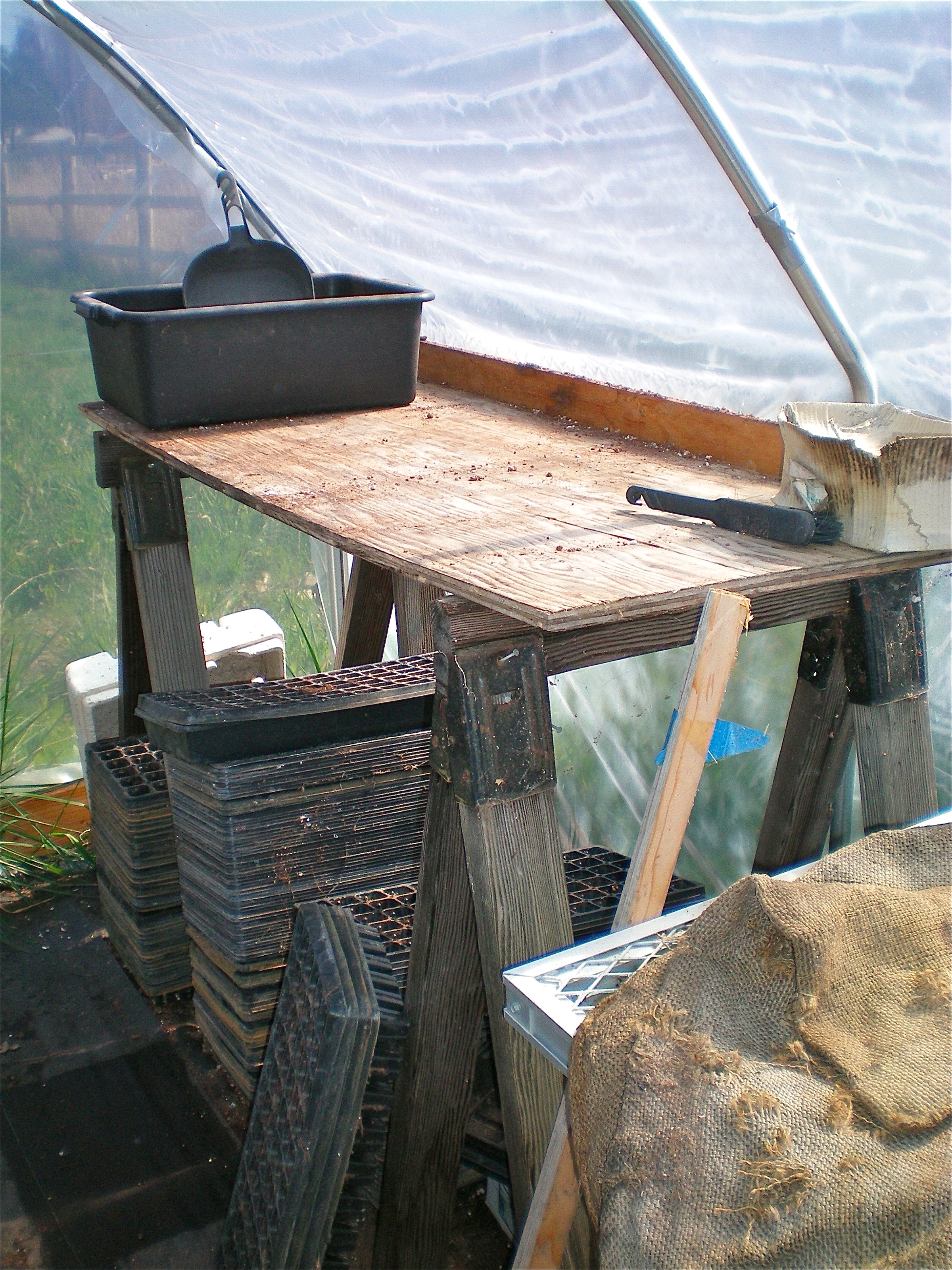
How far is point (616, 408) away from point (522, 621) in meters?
1.01

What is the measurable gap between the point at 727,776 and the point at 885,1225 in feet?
5.47

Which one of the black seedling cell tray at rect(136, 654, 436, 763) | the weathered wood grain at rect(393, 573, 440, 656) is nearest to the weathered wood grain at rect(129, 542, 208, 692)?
the black seedling cell tray at rect(136, 654, 436, 763)

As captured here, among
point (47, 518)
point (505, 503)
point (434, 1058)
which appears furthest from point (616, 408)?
point (47, 518)

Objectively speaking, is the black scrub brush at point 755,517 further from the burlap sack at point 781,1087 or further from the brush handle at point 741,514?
the burlap sack at point 781,1087

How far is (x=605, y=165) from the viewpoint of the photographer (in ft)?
6.66

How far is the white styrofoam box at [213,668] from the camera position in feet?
10.1

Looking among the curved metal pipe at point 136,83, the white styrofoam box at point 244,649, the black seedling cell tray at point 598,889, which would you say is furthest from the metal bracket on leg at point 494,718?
the curved metal pipe at point 136,83

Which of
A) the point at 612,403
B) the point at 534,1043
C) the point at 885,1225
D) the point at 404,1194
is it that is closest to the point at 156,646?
the point at 612,403

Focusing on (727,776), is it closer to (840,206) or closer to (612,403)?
(612,403)

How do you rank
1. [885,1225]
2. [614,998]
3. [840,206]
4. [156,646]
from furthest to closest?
[156,646], [840,206], [614,998], [885,1225]

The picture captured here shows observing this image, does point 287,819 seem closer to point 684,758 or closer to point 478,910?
point 478,910

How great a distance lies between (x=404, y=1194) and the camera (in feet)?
5.24

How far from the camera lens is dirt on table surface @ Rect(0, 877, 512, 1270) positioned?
6.14 ft

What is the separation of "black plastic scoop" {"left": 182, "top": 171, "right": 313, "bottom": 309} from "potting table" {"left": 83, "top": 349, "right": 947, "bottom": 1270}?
1.04 feet
